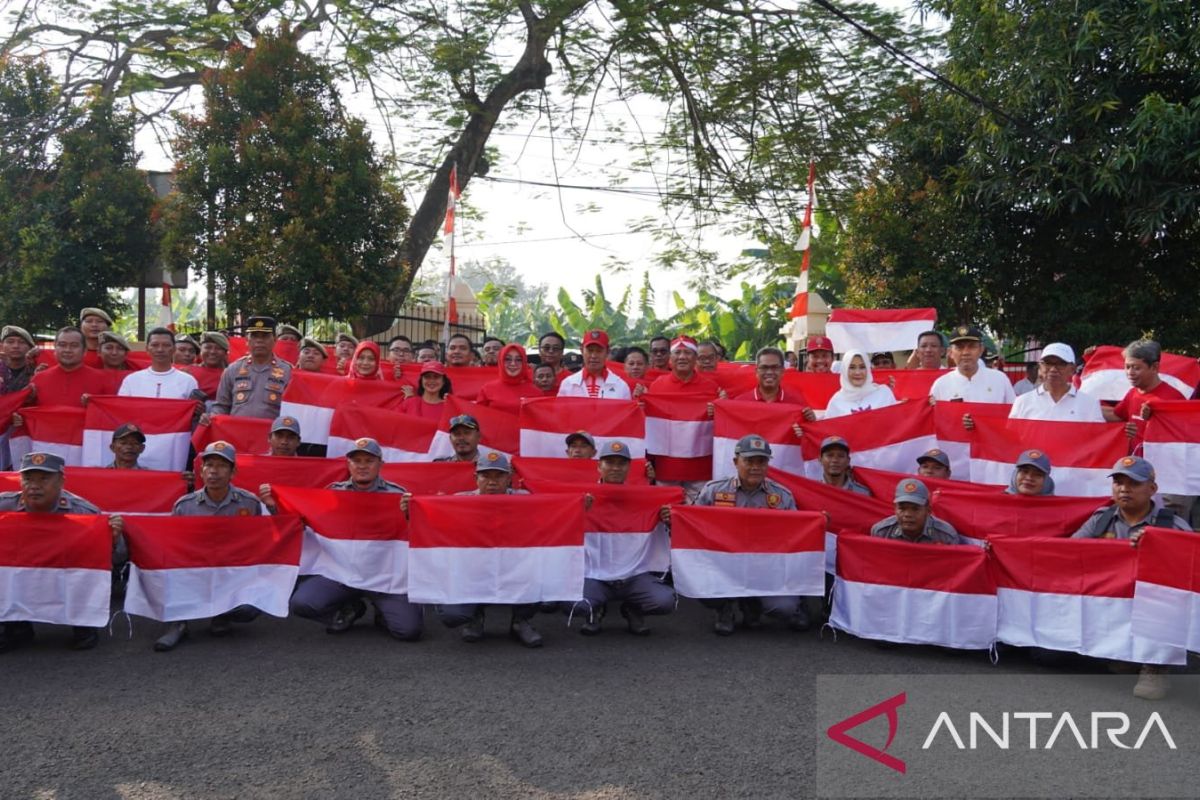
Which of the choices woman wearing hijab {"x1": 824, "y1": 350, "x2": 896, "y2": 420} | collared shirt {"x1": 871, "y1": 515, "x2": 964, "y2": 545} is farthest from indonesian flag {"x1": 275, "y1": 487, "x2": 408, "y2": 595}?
woman wearing hijab {"x1": 824, "y1": 350, "x2": 896, "y2": 420}

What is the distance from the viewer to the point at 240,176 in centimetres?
1457

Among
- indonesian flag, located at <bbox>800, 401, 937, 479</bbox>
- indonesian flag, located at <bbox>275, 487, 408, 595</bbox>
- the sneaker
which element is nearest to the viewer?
the sneaker

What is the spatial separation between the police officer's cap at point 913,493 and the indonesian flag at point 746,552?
0.59m

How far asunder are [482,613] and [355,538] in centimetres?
107

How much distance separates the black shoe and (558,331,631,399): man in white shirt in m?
2.48

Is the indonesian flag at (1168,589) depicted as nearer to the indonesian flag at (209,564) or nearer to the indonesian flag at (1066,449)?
the indonesian flag at (1066,449)

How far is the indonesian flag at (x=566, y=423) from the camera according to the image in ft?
31.3

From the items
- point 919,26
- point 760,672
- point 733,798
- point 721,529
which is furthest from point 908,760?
point 919,26

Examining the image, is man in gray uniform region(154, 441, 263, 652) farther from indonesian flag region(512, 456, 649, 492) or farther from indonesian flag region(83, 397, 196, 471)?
indonesian flag region(512, 456, 649, 492)

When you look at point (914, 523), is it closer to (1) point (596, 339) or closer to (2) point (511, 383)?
(1) point (596, 339)

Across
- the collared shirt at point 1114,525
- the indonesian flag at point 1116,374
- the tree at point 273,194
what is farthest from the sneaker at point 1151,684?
the tree at point 273,194

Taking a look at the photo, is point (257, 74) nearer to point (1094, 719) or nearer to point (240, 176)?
point (240, 176)

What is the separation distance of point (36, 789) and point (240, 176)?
36.2ft

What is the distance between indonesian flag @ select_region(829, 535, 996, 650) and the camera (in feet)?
23.7
